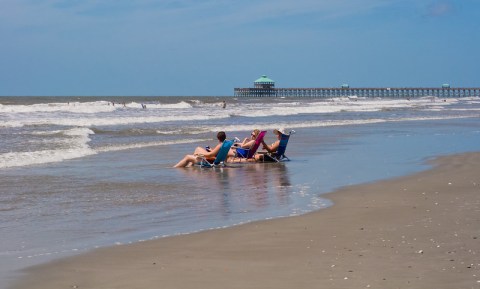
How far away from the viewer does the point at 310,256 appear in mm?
6074

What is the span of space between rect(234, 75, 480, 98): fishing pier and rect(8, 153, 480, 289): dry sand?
114 meters

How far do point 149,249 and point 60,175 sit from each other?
668cm

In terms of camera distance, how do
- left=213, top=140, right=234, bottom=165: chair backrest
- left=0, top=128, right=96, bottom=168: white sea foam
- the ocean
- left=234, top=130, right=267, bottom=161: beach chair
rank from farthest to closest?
left=234, top=130, right=267, bottom=161: beach chair < left=0, top=128, right=96, bottom=168: white sea foam < left=213, top=140, right=234, bottom=165: chair backrest < the ocean

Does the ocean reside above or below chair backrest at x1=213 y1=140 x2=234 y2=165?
below

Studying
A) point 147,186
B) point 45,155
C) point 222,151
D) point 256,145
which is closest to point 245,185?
point 147,186

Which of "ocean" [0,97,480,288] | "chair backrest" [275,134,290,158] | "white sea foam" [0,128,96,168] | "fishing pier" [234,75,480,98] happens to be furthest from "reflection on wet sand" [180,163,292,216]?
"fishing pier" [234,75,480,98]

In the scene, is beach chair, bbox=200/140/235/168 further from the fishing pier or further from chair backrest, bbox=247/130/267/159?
the fishing pier

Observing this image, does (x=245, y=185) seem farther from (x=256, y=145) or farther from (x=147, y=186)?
(x=256, y=145)

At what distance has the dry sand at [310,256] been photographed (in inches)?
208

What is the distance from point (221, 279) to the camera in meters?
5.36

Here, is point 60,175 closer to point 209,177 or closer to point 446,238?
point 209,177

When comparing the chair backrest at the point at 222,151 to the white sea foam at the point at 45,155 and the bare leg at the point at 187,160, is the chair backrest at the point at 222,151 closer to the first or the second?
the bare leg at the point at 187,160

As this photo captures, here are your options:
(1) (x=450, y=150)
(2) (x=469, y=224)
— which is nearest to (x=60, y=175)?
(2) (x=469, y=224)

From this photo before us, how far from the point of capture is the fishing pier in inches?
4768
